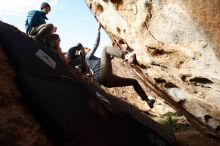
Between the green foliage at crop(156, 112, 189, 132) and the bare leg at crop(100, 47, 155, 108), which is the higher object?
the bare leg at crop(100, 47, 155, 108)

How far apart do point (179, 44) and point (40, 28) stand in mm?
4378

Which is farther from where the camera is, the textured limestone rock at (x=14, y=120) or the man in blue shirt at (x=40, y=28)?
the man in blue shirt at (x=40, y=28)

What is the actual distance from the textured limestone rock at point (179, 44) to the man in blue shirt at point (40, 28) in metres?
1.79

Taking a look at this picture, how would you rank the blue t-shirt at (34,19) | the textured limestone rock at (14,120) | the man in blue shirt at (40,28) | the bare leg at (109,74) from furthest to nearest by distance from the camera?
the blue t-shirt at (34,19) < the man in blue shirt at (40,28) < the bare leg at (109,74) < the textured limestone rock at (14,120)

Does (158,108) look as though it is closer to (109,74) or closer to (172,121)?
(172,121)

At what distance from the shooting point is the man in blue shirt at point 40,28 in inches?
317

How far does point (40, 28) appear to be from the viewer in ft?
26.5

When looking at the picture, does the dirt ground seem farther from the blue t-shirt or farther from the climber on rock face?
the blue t-shirt

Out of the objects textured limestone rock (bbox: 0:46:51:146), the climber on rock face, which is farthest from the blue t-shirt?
textured limestone rock (bbox: 0:46:51:146)

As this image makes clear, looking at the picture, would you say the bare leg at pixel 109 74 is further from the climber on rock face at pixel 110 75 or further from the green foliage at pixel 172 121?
the green foliage at pixel 172 121

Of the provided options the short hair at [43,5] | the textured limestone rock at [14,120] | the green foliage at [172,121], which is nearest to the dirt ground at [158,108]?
the green foliage at [172,121]

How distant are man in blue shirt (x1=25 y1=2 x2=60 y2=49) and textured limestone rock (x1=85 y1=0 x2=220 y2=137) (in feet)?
5.88

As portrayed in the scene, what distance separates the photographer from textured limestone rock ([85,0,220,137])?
14.8 feet

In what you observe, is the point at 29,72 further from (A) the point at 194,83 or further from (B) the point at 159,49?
(A) the point at 194,83
